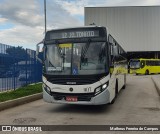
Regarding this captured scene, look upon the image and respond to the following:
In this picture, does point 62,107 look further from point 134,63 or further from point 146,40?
point 146,40

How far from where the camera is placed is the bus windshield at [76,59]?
10.5 meters

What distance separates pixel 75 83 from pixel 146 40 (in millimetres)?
57266

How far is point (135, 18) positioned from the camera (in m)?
65.3

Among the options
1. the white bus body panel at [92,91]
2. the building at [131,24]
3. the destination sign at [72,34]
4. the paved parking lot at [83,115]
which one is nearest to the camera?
the paved parking lot at [83,115]

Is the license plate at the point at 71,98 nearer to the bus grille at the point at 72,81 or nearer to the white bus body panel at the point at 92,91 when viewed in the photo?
the white bus body panel at the point at 92,91

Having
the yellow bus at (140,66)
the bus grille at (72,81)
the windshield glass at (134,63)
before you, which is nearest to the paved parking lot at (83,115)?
the bus grille at (72,81)

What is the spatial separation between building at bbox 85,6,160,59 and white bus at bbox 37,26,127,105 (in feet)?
179

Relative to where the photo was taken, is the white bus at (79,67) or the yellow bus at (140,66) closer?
the white bus at (79,67)

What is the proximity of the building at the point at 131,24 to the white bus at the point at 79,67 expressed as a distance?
54.5 meters

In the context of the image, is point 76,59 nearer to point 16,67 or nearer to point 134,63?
point 16,67

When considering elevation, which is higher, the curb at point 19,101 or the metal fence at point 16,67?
the metal fence at point 16,67

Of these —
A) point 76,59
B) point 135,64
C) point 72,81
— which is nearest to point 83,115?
point 72,81

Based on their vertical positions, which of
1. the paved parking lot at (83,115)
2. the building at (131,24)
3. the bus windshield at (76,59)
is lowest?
the paved parking lot at (83,115)

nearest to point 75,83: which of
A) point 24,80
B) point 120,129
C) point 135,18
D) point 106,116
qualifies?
point 106,116
